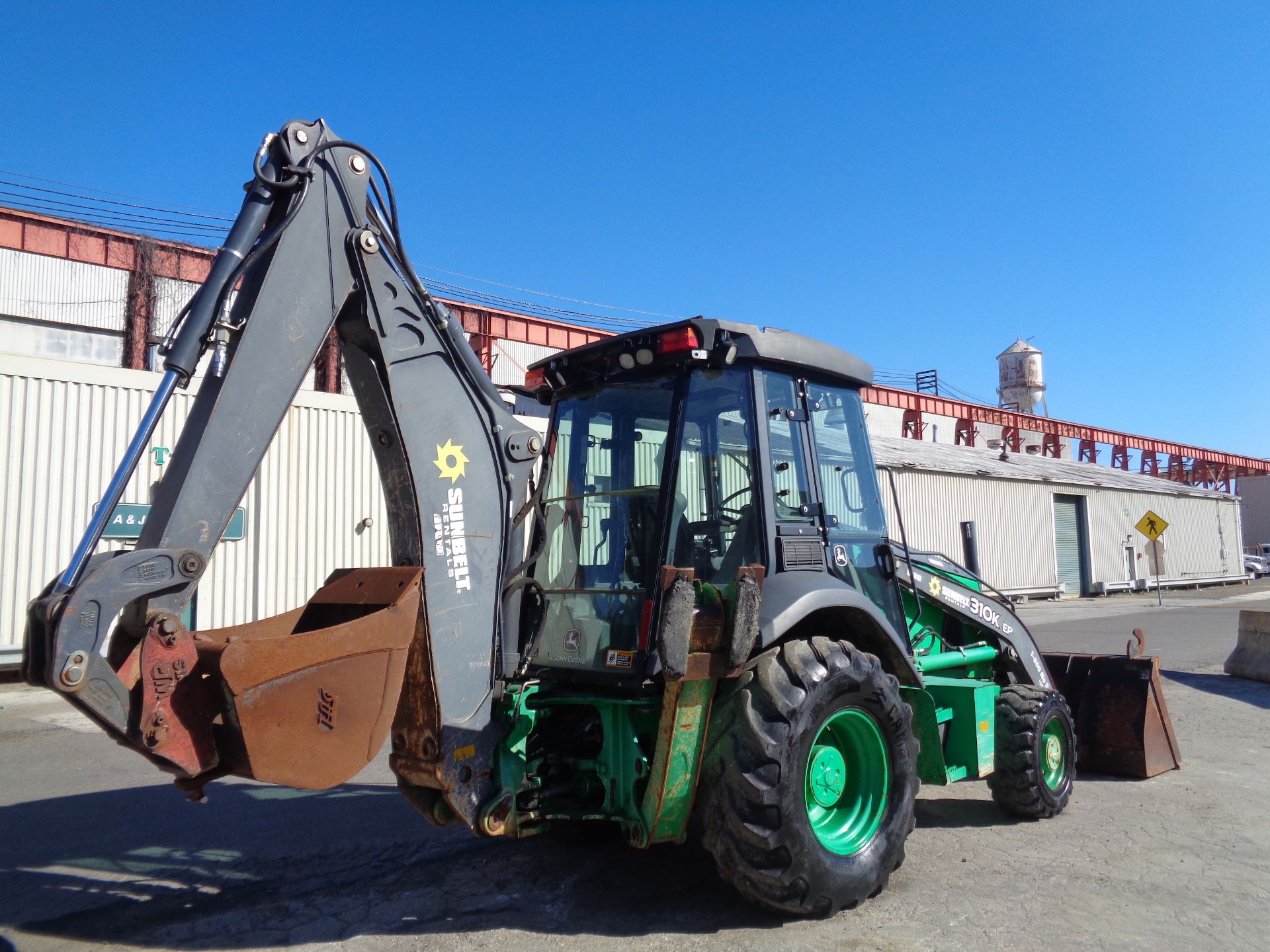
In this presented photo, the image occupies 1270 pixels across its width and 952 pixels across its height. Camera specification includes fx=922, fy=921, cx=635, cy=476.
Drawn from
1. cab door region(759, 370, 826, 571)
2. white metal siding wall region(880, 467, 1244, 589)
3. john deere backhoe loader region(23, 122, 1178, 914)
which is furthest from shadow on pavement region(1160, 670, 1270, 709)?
cab door region(759, 370, 826, 571)

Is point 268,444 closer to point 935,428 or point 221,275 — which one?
point 221,275

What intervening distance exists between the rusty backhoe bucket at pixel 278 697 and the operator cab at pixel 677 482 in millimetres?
983

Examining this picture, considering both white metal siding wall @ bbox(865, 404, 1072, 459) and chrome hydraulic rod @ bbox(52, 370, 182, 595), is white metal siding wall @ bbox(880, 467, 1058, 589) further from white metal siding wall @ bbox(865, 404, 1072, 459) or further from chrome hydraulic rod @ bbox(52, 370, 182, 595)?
chrome hydraulic rod @ bbox(52, 370, 182, 595)

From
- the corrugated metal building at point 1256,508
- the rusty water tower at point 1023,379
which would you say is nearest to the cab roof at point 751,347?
the rusty water tower at point 1023,379

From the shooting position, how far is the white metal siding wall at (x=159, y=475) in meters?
11.4

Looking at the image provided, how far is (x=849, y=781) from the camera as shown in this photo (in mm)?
4422

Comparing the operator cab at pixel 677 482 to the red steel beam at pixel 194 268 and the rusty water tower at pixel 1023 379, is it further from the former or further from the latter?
the rusty water tower at pixel 1023 379

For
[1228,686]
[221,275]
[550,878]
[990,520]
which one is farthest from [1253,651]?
[990,520]

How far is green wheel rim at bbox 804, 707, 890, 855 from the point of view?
13.9ft

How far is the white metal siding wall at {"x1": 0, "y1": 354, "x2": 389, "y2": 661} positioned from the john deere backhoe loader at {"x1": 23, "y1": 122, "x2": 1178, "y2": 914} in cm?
793

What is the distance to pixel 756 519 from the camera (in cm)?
439

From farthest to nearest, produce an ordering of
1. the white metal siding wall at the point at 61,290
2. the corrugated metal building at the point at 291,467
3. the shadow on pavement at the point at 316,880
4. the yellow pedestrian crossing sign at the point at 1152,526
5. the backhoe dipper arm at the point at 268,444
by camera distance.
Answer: the yellow pedestrian crossing sign at the point at 1152,526 < the white metal siding wall at the point at 61,290 < the corrugated metal building at the point at 291,467 < the shadow on pavement at the point at 316,880 < the backhoe dipper arm at the point at 268,444

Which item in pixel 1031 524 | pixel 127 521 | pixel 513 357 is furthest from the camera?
pixel 513 357

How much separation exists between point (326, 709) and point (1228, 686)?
11.4 m
